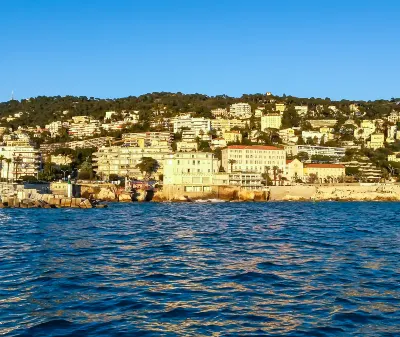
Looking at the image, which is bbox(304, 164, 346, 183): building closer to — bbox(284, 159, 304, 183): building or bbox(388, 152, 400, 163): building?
bbox(284, 159, 304, 183): building

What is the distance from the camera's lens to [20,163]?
106 meters

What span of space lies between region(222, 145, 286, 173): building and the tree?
15.0 meters

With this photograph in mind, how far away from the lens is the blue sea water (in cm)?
990

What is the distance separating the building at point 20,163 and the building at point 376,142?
90.3 metres

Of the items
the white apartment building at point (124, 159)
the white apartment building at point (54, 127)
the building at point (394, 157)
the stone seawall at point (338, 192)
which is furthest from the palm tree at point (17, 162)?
the building at point (394, 157)

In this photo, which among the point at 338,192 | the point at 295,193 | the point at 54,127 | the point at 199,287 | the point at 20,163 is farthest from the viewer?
the point at 54,127

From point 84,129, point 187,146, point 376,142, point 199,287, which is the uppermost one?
point 84,129

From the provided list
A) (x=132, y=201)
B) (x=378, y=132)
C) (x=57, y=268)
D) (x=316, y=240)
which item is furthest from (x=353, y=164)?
(x=57, y=268)

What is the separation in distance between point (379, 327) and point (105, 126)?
544 ft

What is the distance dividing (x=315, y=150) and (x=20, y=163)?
235ft

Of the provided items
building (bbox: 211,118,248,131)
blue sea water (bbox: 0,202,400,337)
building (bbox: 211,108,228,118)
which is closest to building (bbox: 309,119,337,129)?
building (bbox: 211,118,248,131)

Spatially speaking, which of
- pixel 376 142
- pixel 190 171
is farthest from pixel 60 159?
pixel 376 142

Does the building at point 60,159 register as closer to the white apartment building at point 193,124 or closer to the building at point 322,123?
the white apartment building at point 193,124

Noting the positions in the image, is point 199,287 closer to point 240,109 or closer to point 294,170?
point 294,170
